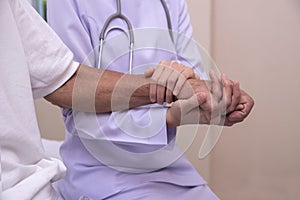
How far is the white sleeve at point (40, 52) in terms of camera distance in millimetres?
823

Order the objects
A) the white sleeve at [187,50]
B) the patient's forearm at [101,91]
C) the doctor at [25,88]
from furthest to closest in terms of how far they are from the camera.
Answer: the white sleeve at [187,50] → the patient's forearm at [101,91] → the doctor at [25,88]

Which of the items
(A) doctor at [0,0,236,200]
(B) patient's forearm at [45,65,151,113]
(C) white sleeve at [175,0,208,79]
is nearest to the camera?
(A) doctor at [0,0,236,200]

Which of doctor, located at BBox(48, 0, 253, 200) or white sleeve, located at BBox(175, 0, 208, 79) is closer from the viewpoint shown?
doctor, located at BBox(48, 0, 253, 200)

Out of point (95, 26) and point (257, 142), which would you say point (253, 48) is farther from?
point (95, 26)

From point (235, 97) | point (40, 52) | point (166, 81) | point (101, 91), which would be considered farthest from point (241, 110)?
point (40, 52)

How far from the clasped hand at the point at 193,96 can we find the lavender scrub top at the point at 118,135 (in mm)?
61

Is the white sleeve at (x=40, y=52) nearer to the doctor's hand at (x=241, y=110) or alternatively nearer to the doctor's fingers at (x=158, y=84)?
the doctor's fingers at (x=158, y=84)

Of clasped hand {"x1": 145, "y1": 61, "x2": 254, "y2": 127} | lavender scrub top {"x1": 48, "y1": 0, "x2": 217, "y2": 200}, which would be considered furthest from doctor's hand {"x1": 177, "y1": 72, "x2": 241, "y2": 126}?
lavender scrub top {"x1": 48, "y1": 0, "x2": 217, "y2": 200}

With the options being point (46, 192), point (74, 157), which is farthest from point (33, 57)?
point (74, 157)

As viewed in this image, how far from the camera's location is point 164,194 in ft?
3.51

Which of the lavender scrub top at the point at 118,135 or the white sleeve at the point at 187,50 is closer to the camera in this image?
the lavender scrub top at the point at 118,135

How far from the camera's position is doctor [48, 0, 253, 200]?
1.02 metres

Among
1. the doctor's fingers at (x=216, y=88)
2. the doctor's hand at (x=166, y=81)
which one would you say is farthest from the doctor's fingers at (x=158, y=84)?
the doctor's fingers at (x=216, y=88)

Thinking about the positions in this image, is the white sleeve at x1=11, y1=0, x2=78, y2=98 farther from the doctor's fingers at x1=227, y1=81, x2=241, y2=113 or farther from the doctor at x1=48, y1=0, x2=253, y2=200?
the doctor's fingers at x1=227, y1=81, x2=241, y2=113
